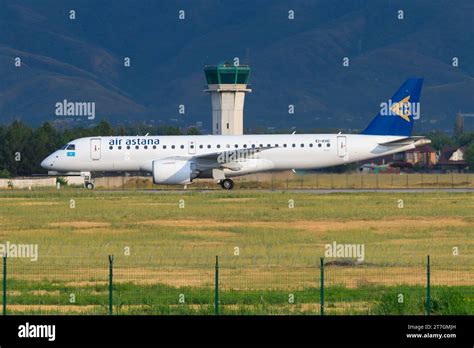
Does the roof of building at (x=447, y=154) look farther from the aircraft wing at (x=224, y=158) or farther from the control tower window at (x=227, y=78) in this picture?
the aircraft wing at (x=224, y=158)

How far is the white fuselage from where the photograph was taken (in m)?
75.2

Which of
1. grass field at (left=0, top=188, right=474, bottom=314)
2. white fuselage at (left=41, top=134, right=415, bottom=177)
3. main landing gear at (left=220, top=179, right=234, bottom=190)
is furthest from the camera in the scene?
white fuselage at (left=41, top=134, right=415, bottom=177)

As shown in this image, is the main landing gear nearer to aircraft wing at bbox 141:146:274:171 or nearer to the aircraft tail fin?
aircraft wing at bbox 141:146:274:171

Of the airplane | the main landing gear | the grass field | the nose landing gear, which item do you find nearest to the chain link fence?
the grass field

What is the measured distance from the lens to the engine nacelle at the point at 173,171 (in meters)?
72.5

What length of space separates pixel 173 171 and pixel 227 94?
50.9 meters

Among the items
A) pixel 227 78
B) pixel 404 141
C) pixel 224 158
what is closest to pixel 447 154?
pixel 227 78

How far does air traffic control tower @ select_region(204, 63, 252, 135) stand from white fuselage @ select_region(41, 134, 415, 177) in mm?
45625

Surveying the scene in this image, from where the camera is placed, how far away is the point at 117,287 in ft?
110

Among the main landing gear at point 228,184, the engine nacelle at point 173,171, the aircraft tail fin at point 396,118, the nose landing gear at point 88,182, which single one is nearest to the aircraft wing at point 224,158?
the engine nacelle at point 173,171

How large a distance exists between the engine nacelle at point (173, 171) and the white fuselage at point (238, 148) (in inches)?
70.6

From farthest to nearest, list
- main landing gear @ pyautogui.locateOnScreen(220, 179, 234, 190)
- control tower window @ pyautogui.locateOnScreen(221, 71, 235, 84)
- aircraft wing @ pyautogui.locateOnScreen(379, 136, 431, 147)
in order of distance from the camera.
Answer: control tower window @ pyautogui.locateOnScreen(221, 71, 235, 84), main landing gear @ pyautogui.locateOnScreen(220, 179, 234, 190), aircraft wing @ pyautogui.locateOnScreen(379, 136, 431, 147)

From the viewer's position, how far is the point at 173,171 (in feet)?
239
